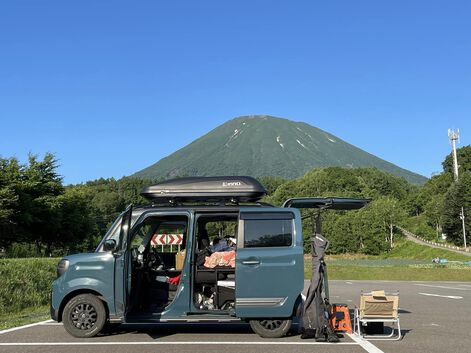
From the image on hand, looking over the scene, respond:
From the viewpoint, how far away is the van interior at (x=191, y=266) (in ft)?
28.5

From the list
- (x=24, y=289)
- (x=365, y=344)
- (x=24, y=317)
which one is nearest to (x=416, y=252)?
(x=24, y=289)

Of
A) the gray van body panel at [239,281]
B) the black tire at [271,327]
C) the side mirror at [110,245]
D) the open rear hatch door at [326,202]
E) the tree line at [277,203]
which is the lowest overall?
the black tire at [271,327]

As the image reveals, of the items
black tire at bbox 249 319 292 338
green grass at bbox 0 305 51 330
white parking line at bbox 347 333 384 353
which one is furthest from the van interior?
green grass at bbox 0 305 51 330

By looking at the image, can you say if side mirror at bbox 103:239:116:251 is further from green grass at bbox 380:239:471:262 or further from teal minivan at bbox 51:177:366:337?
green grass at bbox 380:239:471:262

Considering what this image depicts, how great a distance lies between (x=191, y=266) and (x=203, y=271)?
257 mm

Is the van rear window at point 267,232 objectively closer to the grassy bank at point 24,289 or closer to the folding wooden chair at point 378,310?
the folding wooden chair at point 378,310

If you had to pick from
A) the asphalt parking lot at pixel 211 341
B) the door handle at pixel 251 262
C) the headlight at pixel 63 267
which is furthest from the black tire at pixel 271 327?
the headlight at pixel 63 267

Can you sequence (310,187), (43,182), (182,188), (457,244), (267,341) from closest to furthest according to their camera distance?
(267,341), (182,188), (43,182), (457,244), (310,187)

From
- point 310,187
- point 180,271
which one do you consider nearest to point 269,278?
point 180,271

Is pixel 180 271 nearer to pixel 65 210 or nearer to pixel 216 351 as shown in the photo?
pixel 216 351

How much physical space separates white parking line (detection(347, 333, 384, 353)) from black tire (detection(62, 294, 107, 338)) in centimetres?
408

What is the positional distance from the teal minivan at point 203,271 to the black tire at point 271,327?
2 cm

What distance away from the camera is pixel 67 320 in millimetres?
8555

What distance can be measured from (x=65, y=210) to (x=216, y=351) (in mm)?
55635
